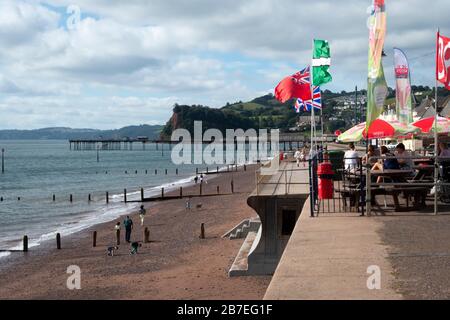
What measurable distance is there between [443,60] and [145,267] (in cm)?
1294

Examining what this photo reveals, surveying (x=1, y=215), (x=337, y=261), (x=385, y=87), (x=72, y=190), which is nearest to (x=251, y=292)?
(x=385, y=87)

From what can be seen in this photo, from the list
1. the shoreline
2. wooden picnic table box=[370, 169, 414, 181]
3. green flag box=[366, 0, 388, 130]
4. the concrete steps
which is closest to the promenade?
wooden picnic table box=[370, 169, 414, 181]

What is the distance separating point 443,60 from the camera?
10492mm

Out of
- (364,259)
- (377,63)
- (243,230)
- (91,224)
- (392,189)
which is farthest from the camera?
(91,224)

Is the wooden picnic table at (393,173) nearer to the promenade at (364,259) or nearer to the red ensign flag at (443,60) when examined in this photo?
the promenade at (364,259)

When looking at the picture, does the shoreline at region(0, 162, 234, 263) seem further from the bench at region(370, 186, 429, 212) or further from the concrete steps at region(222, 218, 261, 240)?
the bench at region(370, 186, 429, 212)

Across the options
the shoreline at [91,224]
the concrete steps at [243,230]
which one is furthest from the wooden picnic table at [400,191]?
the shoreline at [91,224]

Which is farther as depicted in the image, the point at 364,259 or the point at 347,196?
the point at 347,196

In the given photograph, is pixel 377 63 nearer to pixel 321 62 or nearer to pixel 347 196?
pixel 347 196

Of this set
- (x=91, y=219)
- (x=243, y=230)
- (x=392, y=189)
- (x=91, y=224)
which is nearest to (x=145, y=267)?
(x=243, y=230)

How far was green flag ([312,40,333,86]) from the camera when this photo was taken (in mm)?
20031

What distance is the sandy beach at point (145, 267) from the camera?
1556 cm

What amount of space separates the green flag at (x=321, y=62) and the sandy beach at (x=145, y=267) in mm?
6855
